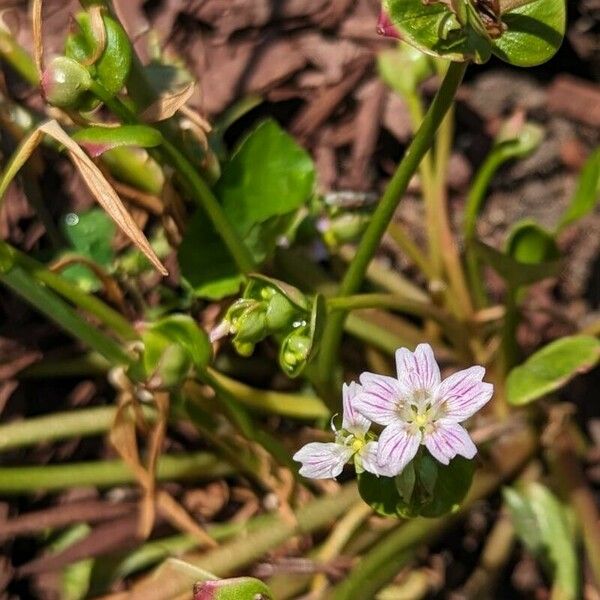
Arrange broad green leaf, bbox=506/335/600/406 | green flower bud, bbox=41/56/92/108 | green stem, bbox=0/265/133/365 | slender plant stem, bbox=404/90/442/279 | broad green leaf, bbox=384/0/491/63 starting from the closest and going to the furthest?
broad green leaf, bbox=384/0/491/63, green flower bud, bbox=41/56/92/108, green stem, bbox=0/265/133/365, broad green leaf, bbox=506/335/600/406, slender plant stem, bbox=404/90/442/279

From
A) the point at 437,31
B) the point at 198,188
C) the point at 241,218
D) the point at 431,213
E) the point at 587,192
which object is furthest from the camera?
the point at 431,213

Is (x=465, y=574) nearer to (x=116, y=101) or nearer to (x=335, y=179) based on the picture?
(x=335, y=179)

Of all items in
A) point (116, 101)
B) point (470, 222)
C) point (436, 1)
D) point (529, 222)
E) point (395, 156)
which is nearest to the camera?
point (436, 1)

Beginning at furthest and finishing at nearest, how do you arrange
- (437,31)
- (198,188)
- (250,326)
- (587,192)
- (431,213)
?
1. (431,213)
2. (587,192)
3. (198,188)
4. (250,326)
5. (437,31)

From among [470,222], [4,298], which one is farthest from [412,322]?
[4,298]

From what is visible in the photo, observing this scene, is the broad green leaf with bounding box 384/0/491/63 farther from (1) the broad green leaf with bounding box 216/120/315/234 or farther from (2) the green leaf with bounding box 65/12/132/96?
(1) the broad green leaf with bounding box 216/120/315/234

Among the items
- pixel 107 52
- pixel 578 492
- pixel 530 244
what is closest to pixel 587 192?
pixel 530 244

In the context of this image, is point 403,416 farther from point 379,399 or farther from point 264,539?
point 264,539

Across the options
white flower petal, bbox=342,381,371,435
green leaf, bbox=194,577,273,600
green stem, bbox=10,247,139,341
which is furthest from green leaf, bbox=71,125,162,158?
green leaf, bbox=194,577,273,600
